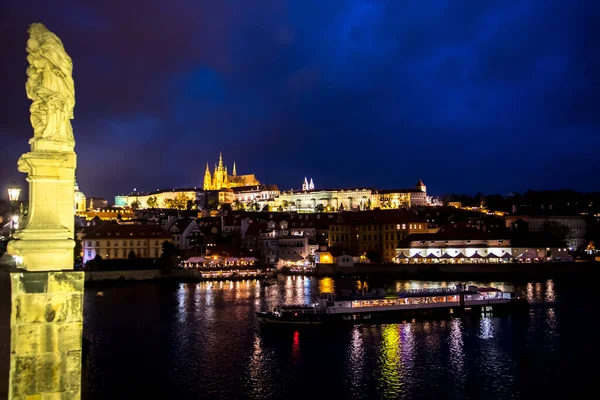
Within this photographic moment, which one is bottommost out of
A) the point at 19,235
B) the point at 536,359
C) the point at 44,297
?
Answer: the point at 536,359

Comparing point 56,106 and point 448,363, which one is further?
point 448,363

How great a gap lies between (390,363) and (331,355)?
1.99 m

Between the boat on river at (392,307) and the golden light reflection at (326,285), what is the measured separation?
713 centimetres

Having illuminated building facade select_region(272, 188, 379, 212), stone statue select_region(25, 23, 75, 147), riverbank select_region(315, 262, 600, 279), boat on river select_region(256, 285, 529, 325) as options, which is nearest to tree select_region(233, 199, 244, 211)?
illuminated building facade select_region(272, 188, 379, 212)

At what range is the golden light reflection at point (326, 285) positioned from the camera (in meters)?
33.9

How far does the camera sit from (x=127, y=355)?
1697 cm

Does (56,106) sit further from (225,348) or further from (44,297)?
(225,348)

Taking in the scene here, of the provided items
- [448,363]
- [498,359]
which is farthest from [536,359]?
[448,363]

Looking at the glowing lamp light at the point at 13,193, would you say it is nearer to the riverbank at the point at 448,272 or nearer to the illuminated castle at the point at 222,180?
the riverbank at the point at 448,272

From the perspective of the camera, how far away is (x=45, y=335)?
3.16 meters

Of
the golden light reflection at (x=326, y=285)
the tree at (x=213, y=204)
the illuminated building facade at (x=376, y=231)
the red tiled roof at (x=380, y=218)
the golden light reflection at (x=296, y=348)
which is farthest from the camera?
the tree at (x=213, y=204)

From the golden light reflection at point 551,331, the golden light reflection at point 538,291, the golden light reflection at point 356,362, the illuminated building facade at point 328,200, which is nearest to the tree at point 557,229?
the golden light reflection at point 538,291

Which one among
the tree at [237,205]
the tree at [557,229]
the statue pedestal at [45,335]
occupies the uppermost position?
the tree at [237,205]

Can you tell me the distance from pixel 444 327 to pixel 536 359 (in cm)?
564
